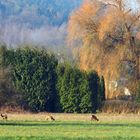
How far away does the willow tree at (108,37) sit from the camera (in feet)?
163

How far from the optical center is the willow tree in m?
49.5

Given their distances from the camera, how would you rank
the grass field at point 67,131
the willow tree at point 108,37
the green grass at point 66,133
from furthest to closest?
the willow tree at point 108,37
the grass field at point 67,131
the green grass at point 66,133

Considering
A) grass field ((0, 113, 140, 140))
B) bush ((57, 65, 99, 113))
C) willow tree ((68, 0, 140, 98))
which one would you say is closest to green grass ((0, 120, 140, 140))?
grass field ((0, 113, 140, 140))

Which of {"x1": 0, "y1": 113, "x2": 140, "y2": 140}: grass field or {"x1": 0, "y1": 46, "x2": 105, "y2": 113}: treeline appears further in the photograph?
{"x1": 0, "y1": 46, "x2": 105, "y2": 113}: treeline

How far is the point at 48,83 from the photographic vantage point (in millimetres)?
48000

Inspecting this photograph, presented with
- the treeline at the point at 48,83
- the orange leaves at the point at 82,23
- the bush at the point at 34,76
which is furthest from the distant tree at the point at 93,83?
the orange leaves at the point at 82,23

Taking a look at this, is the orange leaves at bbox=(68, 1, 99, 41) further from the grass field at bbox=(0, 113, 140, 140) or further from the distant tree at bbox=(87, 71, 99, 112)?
the grass field at bbox=(0, 113, 140, 140)

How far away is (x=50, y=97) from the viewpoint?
4750 centimetres

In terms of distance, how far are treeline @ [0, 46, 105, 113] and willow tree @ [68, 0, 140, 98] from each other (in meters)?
1.46

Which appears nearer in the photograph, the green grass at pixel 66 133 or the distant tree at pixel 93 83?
the green grass at pixel 66 133

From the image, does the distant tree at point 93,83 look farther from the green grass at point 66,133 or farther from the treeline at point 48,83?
A: the green grass at point 66,133

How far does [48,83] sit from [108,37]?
6.54 metres

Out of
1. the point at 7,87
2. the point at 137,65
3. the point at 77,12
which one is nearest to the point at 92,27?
the point at 77,12

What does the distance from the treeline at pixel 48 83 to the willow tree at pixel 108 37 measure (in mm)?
1465
